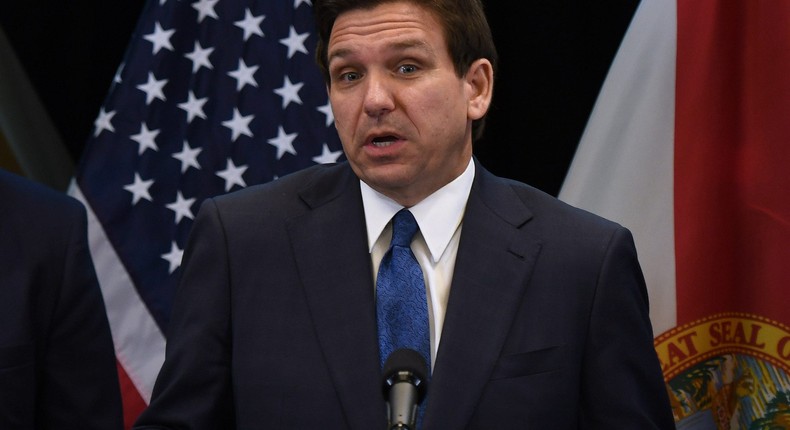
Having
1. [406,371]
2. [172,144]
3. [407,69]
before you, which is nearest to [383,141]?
[407,69]

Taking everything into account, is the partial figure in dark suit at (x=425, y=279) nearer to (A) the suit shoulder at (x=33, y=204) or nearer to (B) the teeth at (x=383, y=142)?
(B) the teeth at (x=383, y=142)

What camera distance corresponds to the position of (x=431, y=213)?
196 centimetres

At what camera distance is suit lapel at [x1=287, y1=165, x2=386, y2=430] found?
1760mm

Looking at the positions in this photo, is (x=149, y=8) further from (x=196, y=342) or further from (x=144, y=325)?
(x=196, y=342)

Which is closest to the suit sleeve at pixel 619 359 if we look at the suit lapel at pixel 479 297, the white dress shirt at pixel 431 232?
the suit lapel at pixel 479 297

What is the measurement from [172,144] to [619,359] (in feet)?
5.40

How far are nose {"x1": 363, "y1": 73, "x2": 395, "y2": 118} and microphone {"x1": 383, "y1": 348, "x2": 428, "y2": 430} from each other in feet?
1.73

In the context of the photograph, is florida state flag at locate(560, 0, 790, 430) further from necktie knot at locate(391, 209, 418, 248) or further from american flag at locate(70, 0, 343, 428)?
necktie knot at locate(391, 209, 418, 248)

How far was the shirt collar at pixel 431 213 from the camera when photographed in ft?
6.39

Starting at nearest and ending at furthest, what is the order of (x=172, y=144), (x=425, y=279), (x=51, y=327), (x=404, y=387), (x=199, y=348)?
(x=404, y=387) → (x=199, y=348) → (x=425, y=279) → (x=51, y=327) → (x=172, y=144)

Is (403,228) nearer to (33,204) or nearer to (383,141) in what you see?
(383,141)

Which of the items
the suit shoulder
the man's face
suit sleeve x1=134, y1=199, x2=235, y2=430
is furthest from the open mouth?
the suit shoulder

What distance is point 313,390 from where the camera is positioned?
5.83 feet

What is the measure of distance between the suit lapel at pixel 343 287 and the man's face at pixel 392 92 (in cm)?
10
